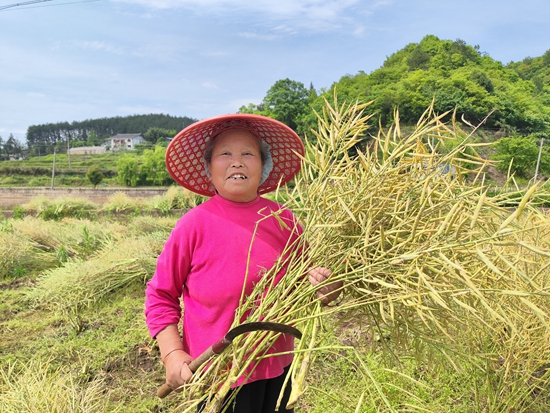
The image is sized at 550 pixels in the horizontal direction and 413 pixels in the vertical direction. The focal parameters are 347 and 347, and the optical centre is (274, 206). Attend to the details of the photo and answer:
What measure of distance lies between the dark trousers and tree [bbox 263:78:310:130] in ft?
148

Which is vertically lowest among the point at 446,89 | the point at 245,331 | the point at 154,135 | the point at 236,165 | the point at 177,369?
the point at 177,369

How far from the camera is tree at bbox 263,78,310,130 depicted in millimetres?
45719

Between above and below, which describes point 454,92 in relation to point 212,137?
above

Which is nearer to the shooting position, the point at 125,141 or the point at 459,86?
the point at 459,86

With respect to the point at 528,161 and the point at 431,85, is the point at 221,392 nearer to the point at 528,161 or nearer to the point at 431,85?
the point at 528,161

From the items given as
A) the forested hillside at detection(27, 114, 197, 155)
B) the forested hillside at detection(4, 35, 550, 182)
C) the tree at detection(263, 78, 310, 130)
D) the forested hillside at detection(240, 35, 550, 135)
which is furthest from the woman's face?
the forested hillside at detection(27, 114, 197, 155)

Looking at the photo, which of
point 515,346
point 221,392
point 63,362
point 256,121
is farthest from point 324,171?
point 63,362

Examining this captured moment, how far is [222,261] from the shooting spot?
50.0 inches

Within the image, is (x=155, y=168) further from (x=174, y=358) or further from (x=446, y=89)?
(x=174, y=358)

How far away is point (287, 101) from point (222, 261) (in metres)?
48.1

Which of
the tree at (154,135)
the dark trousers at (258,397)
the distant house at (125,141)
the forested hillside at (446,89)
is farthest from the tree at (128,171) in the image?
the distant house at (125,141)

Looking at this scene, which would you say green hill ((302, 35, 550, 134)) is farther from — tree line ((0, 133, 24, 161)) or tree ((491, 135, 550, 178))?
tree line ((0, 133, 24, 161))

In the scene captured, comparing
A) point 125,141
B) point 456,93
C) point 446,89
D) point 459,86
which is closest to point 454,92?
point 456,93

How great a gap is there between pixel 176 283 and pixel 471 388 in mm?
2123
